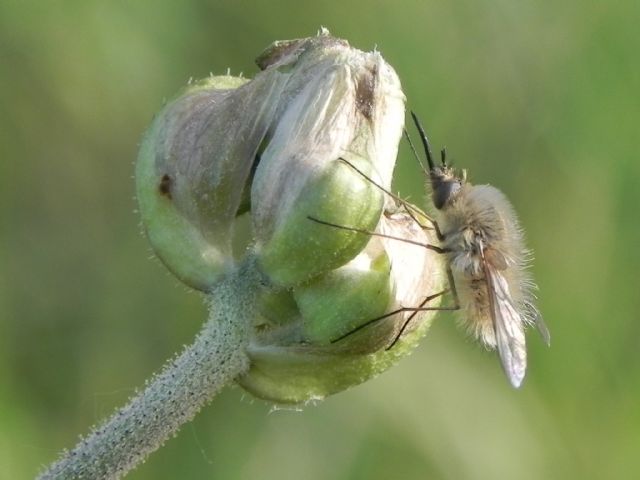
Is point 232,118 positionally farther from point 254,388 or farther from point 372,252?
point 254,388

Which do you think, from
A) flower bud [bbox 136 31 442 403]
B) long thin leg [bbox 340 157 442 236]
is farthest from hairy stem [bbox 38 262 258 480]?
long thin leg [bbox 340 157 442 236]

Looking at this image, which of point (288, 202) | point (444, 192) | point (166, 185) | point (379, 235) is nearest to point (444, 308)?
point (379, 235)

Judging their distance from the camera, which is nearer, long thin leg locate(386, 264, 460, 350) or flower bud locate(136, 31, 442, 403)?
flower bud locate(136, 31, 442, 403)

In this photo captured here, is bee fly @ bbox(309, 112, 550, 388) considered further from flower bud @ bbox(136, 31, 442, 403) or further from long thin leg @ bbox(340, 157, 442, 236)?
flower bud @ bbox(136, 31, 442, 403)

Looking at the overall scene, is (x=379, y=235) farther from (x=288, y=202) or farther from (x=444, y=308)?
(x=444, y=308)

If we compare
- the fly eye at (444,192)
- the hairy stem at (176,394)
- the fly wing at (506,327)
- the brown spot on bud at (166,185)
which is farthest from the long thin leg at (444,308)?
the brown spot on bud at (166,185)

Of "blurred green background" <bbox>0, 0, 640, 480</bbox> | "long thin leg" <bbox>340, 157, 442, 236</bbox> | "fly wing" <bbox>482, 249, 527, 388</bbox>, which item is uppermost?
"long thin leg" <bbox>340, 157, 442, 236</bbox>

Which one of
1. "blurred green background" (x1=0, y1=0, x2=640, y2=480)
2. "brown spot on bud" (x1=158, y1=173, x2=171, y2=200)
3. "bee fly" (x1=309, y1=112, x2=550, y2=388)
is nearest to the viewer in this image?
"brown spot on bud" (x1=158, y1=173, x2=171, y2=200)

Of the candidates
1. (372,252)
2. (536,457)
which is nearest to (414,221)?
(372,252)
